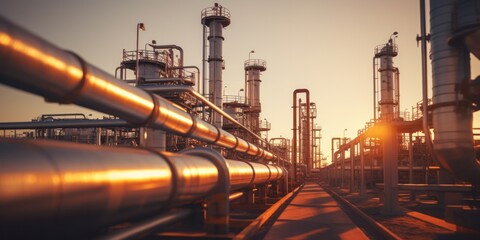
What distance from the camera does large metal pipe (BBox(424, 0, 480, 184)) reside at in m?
10.2

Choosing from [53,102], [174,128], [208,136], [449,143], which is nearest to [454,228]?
[449,143]

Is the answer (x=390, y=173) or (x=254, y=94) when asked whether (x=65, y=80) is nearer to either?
(x=390, y=173)

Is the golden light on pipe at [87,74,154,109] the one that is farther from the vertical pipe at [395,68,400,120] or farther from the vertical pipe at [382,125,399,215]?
the vertical pipe at [395,68,400,120]

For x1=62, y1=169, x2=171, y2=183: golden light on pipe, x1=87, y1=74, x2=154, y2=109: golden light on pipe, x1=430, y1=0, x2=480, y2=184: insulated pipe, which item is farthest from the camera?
x1=430, y1=0, x2=480, y2=184: insulated pipe

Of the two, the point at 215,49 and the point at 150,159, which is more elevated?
the point at 215,49

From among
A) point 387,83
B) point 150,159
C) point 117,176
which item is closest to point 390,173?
point 150,159

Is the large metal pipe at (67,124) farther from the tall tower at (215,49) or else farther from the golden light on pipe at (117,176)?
the tall tower at (215,49)

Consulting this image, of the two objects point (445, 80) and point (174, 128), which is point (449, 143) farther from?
point (174, 128)

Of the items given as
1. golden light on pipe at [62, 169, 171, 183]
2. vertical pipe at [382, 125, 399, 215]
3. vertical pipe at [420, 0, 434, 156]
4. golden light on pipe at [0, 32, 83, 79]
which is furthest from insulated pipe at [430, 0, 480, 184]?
golden light on pipe at [0, 32, 83, 79]

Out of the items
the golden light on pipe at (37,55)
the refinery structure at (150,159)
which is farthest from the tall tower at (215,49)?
the golden light on pipe at (37,55)

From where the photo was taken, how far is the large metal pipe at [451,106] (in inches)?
400

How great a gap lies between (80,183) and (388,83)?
1306 inches

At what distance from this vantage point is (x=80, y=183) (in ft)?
9.21

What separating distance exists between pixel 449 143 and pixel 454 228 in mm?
2280
